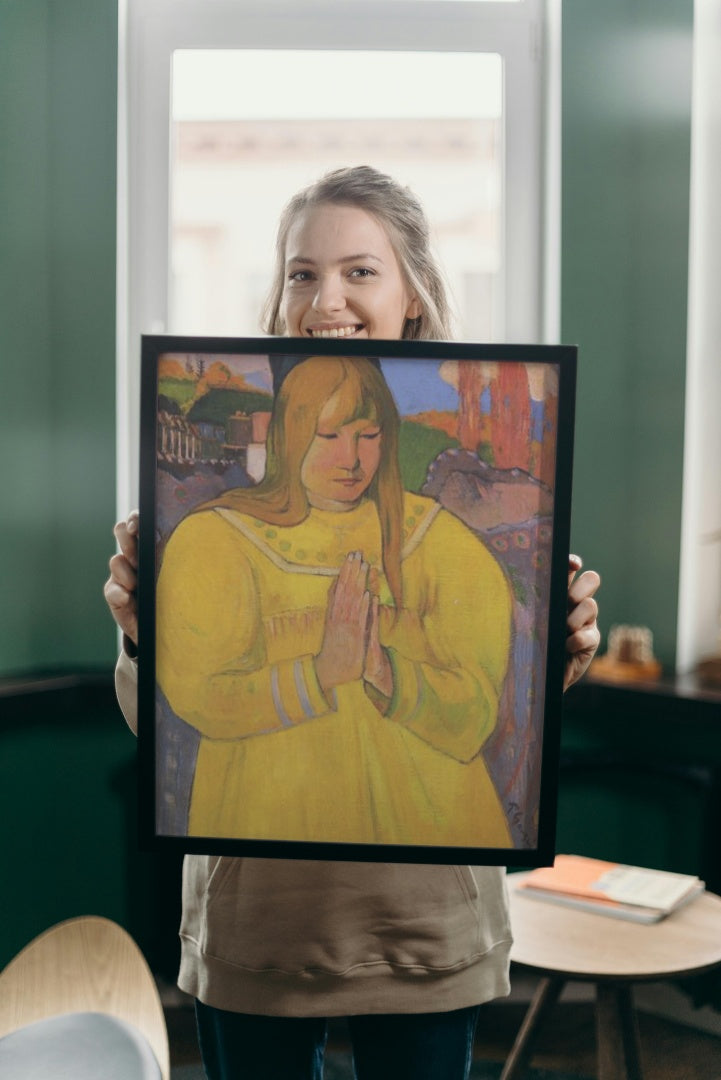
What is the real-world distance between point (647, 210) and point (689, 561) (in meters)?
0.87

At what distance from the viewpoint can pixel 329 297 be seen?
114 centimetres

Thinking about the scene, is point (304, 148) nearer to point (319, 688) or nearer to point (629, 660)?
point (629, 660)

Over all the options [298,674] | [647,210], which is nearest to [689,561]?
[647,210]

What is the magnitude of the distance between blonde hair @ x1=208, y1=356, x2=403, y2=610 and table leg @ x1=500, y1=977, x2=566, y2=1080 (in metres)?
1.21

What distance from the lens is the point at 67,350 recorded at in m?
2.61

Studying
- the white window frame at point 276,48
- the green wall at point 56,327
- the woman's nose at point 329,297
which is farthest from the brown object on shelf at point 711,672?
the woman's nose at point 329,297

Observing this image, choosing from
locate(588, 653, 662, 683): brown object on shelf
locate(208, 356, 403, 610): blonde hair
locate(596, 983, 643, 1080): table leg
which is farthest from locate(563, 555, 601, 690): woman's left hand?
locate(588, 653, 662, 683): brown object on shelf

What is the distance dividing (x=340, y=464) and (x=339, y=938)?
48 cm

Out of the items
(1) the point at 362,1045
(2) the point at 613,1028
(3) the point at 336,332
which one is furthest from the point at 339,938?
(2) the point at 613,1028

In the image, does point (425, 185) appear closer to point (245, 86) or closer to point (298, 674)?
point (245, 86)

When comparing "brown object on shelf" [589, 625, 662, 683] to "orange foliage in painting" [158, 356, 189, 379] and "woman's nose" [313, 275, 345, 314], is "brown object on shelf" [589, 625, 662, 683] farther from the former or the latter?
"orange foliage in painting" [158, 356, 189, 379]

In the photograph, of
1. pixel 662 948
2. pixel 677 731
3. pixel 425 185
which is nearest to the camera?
pixel 662 948

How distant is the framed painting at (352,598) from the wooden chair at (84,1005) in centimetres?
11

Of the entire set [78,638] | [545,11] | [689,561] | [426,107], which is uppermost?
[545,11]
